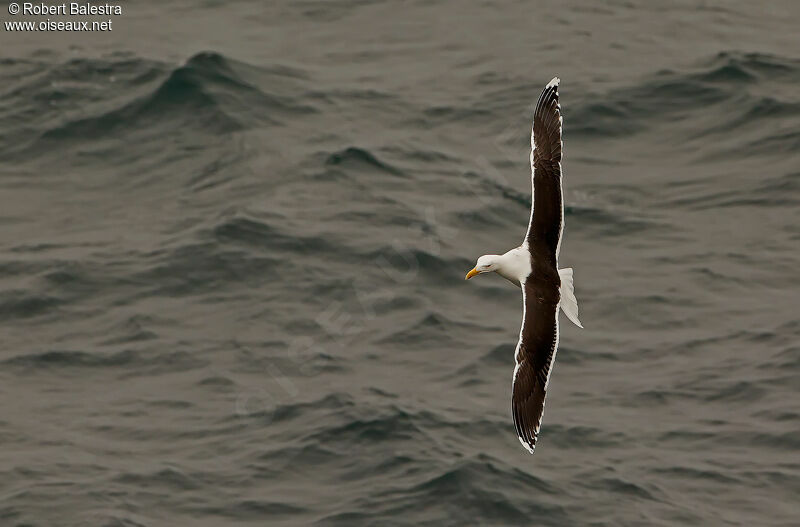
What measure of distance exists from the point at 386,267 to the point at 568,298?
7853 millimetres

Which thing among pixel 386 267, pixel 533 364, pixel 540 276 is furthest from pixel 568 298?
pixel 386 267

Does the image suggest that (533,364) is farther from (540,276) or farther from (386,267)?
(386,267)

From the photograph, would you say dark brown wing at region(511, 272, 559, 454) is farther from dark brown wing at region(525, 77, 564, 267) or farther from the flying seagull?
dark brown wing at region(525, 77, 564, 267)

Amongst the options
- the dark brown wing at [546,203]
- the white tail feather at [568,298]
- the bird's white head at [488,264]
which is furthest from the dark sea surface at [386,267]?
the dark brown wing at [546,203]

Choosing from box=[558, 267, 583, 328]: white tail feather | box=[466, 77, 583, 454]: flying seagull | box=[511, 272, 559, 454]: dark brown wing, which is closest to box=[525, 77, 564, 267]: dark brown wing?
box=[466, 77, 583, 454]: flying seagull

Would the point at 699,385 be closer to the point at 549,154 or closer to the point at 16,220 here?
the point at 549,154

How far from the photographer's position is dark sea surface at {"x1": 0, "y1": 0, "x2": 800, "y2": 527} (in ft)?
65.1

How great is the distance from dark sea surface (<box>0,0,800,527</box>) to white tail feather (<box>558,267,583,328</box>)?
14.3 feet

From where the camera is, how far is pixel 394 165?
2555 centimetres

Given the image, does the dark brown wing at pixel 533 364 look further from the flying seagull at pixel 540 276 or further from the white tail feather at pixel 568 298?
the white tail feather at pixel 568 298

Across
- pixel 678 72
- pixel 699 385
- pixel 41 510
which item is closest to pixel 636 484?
pixel 699 385

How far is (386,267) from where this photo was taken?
23.2 m

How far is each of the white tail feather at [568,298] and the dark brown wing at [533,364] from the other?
114mm

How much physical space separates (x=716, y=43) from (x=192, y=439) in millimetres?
12860
